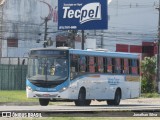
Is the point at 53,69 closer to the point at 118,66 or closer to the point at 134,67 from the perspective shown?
the point at 118,66

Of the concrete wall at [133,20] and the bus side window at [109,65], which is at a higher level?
the concrete wall at [133,20]

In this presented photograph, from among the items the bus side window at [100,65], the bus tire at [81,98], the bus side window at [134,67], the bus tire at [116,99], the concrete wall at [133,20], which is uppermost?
the concrete wall at [133,20]

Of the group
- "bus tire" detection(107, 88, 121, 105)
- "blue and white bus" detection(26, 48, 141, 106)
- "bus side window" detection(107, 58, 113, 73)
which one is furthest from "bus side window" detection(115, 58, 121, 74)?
"bus tire" detection(107, 88, 121, 105)

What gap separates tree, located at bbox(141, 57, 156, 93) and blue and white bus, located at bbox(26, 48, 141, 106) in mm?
19626

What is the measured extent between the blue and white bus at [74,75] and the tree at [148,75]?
19626 mm

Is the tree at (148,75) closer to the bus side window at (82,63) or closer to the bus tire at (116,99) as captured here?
the bus tire at (116,99)

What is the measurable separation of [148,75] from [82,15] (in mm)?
8901

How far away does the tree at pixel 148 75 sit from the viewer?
56500 mm

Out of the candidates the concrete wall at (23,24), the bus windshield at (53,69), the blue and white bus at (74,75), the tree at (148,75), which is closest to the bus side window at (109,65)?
the blue and white bus at (74,75)

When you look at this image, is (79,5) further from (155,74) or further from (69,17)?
(155,74)

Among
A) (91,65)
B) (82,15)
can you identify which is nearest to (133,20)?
(82,15)

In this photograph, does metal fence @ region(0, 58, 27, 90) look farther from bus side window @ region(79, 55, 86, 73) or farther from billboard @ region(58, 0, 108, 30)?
bus side window @ region(79, 55, 86, 73)

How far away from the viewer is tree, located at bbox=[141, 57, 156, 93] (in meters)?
56.5

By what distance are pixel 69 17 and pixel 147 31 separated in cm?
3736
